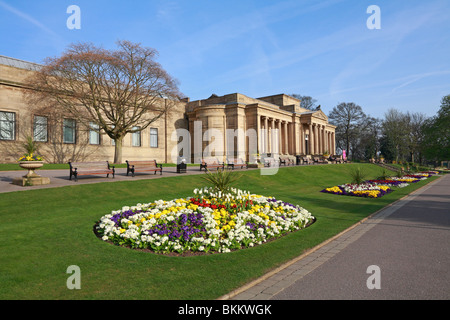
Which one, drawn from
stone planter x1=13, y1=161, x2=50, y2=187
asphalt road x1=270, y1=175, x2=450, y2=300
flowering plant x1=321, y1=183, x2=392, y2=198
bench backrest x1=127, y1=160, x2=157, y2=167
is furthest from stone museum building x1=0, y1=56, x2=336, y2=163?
asphalt road x1=270, y1=175, x2=450, y2=300

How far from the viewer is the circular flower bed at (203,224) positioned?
19.4 feet

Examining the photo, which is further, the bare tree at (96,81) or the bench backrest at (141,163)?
the bare tree at (96,81)

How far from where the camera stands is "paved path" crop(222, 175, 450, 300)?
12.5 feet

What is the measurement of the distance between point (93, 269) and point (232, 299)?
246 centimetres

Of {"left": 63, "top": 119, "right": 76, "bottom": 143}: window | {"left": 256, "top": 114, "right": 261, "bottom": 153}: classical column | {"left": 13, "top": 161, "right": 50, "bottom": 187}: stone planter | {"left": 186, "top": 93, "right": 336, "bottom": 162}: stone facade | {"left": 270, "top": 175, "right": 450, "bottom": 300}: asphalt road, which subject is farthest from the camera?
{"left": 256, "top": 114, "right": 261, "bottom": 153}: classical column

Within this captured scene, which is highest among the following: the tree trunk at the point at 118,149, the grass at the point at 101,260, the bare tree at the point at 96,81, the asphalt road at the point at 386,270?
the bare tree at the point at 96,81

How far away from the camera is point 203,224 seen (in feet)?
21.8

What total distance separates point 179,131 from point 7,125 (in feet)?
77.1

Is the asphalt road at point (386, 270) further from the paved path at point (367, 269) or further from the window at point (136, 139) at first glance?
the window at point (136, 139)

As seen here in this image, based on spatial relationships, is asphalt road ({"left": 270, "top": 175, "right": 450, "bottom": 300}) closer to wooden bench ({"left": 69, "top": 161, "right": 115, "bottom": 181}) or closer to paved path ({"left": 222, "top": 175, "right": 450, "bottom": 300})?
paved path ({"left": 222, "top": 175, "right": 450, "bottom": 300})

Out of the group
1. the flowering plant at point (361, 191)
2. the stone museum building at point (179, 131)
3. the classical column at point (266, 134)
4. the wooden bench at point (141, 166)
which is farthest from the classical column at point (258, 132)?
the flowering plant at point (361, 191)

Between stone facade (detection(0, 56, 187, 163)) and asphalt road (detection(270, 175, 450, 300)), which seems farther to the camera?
stone facade (detection(0, 56, 187, 163))

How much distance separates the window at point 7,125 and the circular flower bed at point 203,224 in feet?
94.8
